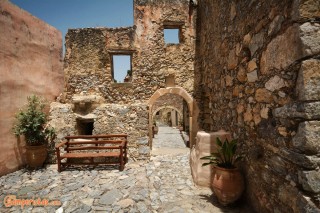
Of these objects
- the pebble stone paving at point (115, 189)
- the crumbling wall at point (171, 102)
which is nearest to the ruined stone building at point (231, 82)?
the pebble stone paving at point (115, 189)

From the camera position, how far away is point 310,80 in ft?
5.67

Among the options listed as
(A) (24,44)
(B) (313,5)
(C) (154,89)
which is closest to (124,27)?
(C) (154,89)

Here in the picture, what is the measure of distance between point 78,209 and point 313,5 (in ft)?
13.7

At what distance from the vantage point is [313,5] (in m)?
1.74

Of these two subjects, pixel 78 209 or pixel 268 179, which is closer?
pixel 268 179

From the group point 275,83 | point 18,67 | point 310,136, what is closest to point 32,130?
point 18,67

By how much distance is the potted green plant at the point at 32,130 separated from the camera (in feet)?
17.3

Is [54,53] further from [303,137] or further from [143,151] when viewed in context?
[303,137]

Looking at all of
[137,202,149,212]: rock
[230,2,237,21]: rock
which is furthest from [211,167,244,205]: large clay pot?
[230,2,237,21]: rock

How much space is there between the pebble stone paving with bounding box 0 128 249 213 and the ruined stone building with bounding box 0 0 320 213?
92 centimetres

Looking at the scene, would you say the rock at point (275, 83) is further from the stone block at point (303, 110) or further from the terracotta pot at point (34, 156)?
the terracotta pot at point (34, 156)

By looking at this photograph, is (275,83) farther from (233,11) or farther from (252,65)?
(233,11)

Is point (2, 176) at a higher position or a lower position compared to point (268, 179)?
lower

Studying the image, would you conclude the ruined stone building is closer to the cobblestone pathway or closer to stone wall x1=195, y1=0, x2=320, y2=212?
stone wall x1=195, y1=0, x2=320, y2=212
